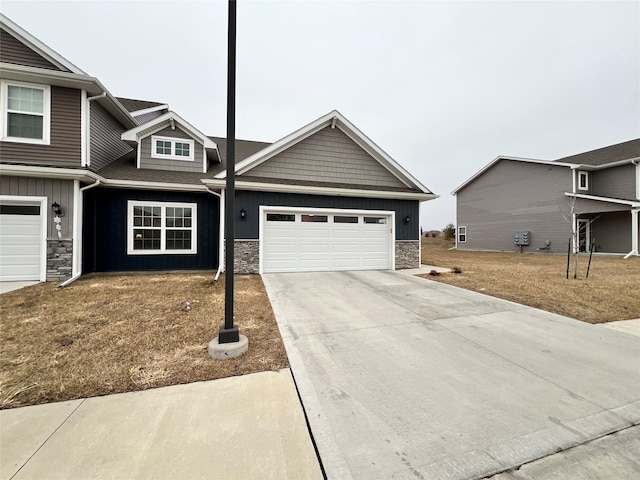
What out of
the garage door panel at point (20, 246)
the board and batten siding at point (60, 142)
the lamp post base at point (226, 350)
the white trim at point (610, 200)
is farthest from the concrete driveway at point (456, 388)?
the white trim at point (610, 200)

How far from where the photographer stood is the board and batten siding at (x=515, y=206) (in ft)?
59.9

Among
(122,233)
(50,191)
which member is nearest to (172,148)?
(122,233)

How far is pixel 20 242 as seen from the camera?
7.51 metres

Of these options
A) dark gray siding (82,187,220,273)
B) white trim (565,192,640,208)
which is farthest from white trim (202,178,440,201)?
white trim (565,192,640,208)

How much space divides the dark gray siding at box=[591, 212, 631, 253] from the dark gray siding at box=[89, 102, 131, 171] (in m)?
25.7

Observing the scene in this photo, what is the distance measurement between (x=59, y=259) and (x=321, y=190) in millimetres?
8095

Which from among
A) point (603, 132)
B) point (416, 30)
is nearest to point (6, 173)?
point (416, 30)

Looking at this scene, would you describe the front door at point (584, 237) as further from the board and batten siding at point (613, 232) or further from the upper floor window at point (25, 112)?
the upper floor window at point (25, 112)

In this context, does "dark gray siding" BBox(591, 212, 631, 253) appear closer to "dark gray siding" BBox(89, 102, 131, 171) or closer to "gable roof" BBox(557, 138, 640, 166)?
"gable roof" BBox(557, 138, 640, 166)

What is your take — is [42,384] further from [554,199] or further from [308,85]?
[554,199]

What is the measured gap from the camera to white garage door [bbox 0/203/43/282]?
7.42 metres

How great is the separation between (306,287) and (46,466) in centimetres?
574

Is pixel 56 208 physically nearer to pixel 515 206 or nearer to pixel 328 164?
pixel 328 164

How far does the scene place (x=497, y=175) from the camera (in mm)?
22219
